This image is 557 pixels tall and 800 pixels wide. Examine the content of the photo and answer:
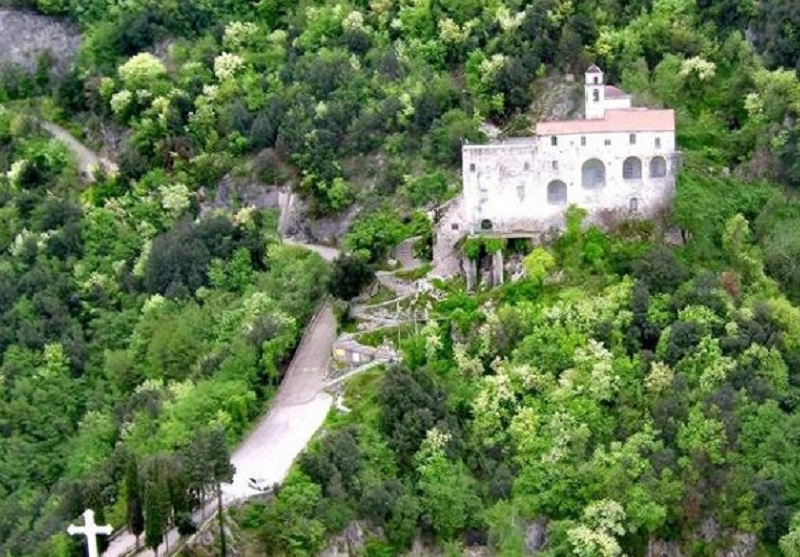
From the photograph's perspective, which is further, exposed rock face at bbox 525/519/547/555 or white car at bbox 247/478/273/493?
exposed rock face at bbox 525/519/547/555

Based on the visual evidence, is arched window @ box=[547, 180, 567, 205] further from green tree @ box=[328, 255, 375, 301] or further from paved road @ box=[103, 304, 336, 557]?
paved road @ box=[103, 304, 336, 557]

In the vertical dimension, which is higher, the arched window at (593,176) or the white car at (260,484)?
the arched window at (593,176)

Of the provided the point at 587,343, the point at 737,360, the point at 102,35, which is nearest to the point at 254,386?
the point at 587,343

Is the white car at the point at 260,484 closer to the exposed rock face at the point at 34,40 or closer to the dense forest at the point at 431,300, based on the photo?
the dense forest at the point at 431,300

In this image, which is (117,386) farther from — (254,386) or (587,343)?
(587,343)

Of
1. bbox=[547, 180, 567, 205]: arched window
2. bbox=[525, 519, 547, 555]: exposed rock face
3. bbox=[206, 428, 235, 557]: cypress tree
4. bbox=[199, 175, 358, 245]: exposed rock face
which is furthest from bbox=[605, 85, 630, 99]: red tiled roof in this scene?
bbox=[206, 428, 235, 557]: cypress tree

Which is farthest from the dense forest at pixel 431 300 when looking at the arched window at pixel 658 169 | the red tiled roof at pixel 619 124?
the red tiled roof at pixel 619 124

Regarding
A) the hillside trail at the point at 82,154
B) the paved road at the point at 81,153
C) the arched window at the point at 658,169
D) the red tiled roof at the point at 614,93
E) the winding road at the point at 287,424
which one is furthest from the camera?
the paved road at the point at 81,153
